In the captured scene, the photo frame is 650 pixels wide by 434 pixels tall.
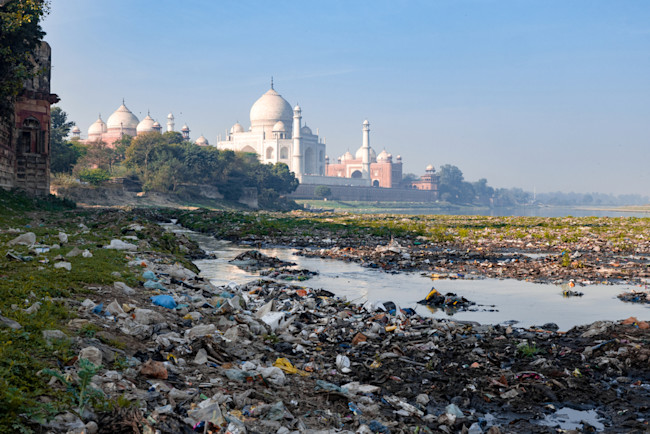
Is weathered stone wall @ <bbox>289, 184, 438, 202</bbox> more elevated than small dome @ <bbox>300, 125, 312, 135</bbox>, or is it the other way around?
small dome @ <bbox>300, 125, 312, 135</bbox>

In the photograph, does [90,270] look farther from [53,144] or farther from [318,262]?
[53,144]

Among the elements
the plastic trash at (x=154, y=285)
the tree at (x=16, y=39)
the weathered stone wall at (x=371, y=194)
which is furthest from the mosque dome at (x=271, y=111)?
the plastic trash at (x=154, y=285)

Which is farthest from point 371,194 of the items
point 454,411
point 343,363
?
point 454,411

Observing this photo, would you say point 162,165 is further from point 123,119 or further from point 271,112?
point 271,112

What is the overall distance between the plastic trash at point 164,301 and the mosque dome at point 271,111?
93.1m

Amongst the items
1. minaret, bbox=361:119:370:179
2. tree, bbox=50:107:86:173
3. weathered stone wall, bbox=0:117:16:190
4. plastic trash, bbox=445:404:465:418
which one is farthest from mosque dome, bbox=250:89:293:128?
plastic trash, bbox=445:404:465:418

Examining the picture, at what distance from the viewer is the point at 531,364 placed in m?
5.22

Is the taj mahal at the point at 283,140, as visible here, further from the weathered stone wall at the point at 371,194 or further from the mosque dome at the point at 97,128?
the mosque dome at the point at 97,128

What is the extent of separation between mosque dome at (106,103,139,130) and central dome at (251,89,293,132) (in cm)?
1966

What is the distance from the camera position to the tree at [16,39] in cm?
1551

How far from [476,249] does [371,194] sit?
89482mm

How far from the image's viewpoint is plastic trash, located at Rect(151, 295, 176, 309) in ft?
20.4

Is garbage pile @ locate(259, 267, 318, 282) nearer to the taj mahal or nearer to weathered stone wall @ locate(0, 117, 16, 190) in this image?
weathered stone wall @ locate(0, 117, 16, 190)

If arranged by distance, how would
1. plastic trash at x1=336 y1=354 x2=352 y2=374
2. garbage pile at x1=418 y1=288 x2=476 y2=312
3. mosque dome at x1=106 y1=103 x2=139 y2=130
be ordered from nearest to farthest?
1. plastic trash at x1=336 y1=354 x2=352 y2=374
2. garbage pile at x1=418 y1=288 x2=476 y2=312
3. mosque dome at x1=106 y1=103 x2=139 y2=130
